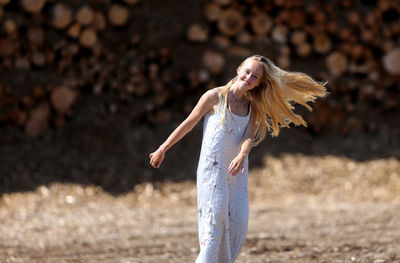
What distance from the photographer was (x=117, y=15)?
6836mm

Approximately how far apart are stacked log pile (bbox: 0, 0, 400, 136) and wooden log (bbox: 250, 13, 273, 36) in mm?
12

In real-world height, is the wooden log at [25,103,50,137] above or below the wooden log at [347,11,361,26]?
below

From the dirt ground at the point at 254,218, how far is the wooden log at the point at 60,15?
175cm

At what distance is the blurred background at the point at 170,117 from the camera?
18.5 feet

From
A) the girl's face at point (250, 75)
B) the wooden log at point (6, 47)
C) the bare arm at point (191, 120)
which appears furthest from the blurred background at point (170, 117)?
the girl's face at point (250, 75)

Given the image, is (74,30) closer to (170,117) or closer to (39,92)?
(39,92)

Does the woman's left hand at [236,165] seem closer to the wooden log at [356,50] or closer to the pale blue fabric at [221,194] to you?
the pale blue fabric at [221,194]

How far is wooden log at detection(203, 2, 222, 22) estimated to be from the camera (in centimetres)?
711

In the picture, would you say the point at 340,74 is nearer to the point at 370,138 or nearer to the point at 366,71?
the point at 366,71

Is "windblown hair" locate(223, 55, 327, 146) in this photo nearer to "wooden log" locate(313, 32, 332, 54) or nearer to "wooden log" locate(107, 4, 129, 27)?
"wooden log" locate(107, 4, 129, 27)

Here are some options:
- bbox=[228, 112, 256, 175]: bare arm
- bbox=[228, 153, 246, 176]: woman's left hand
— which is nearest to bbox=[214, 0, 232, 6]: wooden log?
bbox=[228, 112, 256, 175]: bare arm

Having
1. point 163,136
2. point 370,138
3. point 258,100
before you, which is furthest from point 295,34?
point 258,100

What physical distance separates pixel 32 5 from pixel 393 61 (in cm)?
432

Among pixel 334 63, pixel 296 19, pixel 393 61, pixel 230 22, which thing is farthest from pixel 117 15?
pixel 393 61
